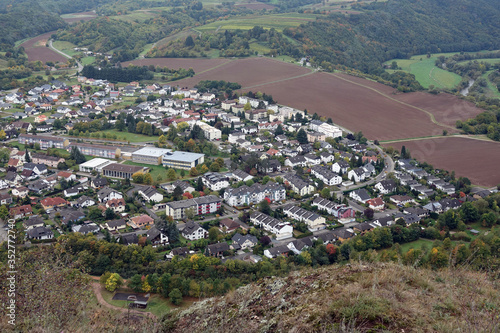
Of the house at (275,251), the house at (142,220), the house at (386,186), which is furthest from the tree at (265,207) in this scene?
the house at (386,186)

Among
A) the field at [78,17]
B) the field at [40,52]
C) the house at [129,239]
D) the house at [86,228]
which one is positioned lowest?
the house at [86,228]

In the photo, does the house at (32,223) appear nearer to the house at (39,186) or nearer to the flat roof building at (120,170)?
the house at (39,186)

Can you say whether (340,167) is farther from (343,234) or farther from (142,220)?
(142,220)

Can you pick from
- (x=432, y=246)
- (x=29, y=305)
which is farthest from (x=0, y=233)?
(x=432, y=246)

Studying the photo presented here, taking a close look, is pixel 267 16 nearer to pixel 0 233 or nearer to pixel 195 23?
pixel 195 23

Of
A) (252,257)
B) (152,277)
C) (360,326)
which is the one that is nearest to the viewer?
(360,326)

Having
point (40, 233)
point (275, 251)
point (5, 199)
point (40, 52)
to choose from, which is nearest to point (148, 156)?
point (5, 199)
